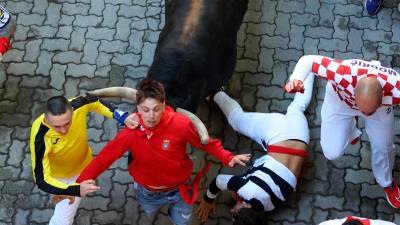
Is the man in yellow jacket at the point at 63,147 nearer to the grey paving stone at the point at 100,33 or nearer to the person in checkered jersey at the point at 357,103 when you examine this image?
the person in checkered jersey at the point at 357,103

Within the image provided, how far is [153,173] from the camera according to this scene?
4277 millimetres

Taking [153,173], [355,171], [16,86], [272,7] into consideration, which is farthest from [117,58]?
[355,171]

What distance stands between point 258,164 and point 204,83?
901 millimetres

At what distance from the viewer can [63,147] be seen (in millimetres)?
4281

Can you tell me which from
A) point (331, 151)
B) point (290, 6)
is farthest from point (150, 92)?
point (290, 6)

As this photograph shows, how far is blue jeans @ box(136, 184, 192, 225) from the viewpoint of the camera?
4535mm

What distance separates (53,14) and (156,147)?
339 cm

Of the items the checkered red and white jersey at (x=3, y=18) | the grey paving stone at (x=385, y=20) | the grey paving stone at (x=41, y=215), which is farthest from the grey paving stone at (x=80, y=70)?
the grey paving stone at (x=385, y=20)

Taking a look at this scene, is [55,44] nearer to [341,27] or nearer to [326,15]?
[326,15]

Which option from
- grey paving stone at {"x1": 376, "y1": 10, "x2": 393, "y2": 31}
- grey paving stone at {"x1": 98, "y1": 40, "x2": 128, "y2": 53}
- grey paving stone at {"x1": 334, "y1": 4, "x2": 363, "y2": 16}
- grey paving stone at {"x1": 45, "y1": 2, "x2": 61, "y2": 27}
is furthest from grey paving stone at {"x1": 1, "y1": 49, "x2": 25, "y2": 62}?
grey paving stone at {"x1": 376, "y1": 10, "x2": 393, "y2": 31}

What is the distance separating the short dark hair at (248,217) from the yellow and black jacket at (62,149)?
136 centimetres

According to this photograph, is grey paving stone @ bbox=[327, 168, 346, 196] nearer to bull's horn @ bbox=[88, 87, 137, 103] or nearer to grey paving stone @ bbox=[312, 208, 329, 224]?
grey paving stone @ bbox=[312, 208, 329, 224]

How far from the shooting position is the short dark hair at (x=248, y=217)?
4.58m

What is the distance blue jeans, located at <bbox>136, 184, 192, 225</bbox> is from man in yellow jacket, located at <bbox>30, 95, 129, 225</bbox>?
0.56 m
